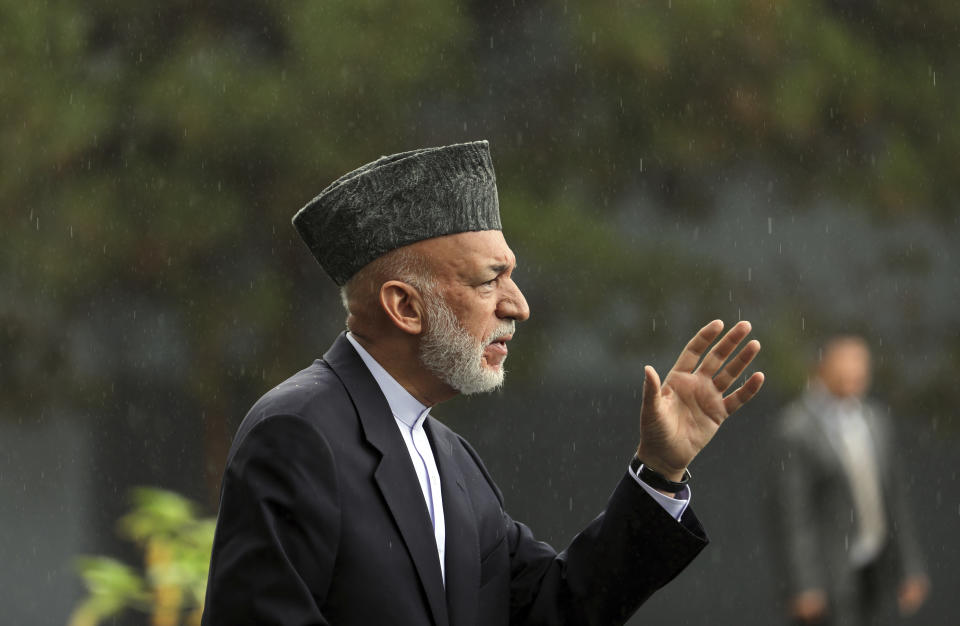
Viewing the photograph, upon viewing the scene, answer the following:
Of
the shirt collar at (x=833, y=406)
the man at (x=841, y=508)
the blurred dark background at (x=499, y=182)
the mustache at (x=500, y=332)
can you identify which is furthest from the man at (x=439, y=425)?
the blurred dark background at (x=499, y=182)

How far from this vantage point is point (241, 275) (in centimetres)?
811

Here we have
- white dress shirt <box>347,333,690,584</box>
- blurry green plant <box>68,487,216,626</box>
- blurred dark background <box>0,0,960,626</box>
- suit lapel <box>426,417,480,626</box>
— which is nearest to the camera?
suit lapel <box>426,417,480,626</box>

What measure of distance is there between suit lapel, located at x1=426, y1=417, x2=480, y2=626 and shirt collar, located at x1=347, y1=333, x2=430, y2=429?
8 cm

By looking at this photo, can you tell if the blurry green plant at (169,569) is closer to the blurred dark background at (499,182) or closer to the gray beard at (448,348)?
the blurred dark background at (499,182)

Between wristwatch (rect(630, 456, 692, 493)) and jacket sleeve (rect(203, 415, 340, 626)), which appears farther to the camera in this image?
wristwatch (rect(630, 456, 692, 493))

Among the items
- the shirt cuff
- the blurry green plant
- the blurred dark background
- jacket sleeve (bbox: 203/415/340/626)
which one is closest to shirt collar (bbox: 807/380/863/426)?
the blurred dark background

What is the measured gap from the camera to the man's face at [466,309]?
2855 mm

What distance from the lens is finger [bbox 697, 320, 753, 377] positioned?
2.82 m

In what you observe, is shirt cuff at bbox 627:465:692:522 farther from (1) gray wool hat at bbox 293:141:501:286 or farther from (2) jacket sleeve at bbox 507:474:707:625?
(1) gray wool hat at bbox 293:141:501:286

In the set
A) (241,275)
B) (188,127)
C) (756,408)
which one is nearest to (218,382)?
(241,275)

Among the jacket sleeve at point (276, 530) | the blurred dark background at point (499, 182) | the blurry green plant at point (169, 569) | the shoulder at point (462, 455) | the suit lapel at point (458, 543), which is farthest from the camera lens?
the blurred dark background at point (499, 182)

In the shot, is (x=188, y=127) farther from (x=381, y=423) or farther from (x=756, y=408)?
(x=381, y=423)

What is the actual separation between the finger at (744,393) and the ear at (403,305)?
2.11 feet

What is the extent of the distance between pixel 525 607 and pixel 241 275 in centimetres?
542
